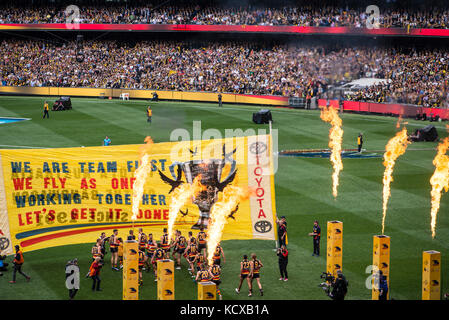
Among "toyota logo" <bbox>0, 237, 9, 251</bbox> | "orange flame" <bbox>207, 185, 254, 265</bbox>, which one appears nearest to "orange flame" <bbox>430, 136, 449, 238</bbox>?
"orange flame" <bbox>207, 185, 254, 265</bbox>

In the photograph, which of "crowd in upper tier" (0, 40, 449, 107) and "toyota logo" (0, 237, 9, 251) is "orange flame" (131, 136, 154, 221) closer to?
"toyota logo" (0, 237, 9, 251)

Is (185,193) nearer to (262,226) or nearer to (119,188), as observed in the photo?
(119,188)

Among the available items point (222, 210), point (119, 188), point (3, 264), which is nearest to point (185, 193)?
point (222, 210)

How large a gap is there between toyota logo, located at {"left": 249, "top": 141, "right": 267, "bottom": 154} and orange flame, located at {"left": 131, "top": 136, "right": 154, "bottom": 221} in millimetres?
3108

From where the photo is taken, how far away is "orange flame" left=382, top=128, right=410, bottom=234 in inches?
1144

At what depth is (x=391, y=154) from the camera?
38531mm

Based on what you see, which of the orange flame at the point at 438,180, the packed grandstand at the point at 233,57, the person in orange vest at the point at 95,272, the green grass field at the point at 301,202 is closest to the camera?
the person in orange vest at the point at 95,272

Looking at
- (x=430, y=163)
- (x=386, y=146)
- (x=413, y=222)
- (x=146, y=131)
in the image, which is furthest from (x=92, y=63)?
(x=413, y=222)

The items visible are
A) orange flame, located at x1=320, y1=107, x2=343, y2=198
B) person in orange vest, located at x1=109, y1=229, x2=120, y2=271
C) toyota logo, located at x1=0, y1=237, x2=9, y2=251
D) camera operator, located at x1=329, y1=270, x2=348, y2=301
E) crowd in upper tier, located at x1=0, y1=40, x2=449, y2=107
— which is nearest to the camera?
camera operator, located at x1=329, y1=270, x2=348, y2=301

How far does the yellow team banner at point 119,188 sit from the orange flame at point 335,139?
10841 mm

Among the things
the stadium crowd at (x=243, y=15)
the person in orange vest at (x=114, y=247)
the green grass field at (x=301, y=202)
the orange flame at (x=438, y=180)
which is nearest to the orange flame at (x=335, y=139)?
the green grass field at (x=301, y=202)

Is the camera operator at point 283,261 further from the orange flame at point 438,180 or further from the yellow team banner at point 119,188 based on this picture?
the orange flame at point 438,180

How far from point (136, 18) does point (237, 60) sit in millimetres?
13755

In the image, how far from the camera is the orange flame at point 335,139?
32400 millimetres
